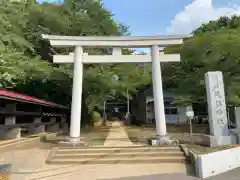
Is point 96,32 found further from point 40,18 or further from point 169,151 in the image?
point 169,151

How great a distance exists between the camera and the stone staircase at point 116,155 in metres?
9.27

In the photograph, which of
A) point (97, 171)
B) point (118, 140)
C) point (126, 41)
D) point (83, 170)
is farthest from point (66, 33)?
point (97, 171)

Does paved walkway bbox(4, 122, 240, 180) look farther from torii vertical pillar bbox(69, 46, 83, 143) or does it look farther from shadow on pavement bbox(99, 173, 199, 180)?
torii vertical pillar bbox(69, 46, 83, 143)

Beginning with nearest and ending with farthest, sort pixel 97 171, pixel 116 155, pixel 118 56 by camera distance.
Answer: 1. pixel 97 171
2. pixel 116 155
3. pixel 118 56

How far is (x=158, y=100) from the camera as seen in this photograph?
40.7 ft

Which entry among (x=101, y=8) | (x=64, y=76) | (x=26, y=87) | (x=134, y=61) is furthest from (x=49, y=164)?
(x=101, y=8)

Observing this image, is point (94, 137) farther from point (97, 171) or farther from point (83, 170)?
point (97, 171)

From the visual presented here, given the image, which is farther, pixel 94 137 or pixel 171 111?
pixel 171 111

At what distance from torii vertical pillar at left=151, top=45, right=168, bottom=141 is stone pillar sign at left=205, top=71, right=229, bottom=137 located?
2.28 metres

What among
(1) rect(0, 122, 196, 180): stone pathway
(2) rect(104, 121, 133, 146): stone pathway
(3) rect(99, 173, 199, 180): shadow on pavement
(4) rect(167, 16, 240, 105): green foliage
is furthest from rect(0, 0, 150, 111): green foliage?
(3) rect(99, 173, 199, 180): shadow on pavement

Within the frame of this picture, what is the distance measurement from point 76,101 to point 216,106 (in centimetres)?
681

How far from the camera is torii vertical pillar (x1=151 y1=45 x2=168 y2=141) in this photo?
479 inches

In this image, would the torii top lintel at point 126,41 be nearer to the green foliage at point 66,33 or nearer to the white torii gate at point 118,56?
the white torii gate at point 118,56

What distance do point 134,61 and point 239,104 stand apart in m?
8.98
